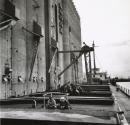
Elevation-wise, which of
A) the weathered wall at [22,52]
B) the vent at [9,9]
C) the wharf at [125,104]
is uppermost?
the vent at [9,9]

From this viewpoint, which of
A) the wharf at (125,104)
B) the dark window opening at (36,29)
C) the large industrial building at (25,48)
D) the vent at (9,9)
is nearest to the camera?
the wharf at (125,104)

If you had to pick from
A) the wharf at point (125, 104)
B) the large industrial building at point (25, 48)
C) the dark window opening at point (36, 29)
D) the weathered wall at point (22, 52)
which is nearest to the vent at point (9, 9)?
the large industrial building at point (25, 48)

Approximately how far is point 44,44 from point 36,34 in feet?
17.9

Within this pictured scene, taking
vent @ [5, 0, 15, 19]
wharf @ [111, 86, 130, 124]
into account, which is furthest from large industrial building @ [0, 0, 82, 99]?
wharf @ [111, 86, 130, 124]

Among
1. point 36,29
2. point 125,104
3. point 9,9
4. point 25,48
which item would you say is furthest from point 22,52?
point 125,104

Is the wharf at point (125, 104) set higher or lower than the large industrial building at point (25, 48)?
lower

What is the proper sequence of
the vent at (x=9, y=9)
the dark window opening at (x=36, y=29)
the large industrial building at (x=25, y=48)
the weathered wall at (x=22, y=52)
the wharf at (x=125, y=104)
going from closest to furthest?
1. the wharf at (x=125, y=104)
2. the large industrial building at (x=25, y=48)
3. the vent at (x=9, y=9)
4. the weathered wall at (x=22, y=52)
5. the dark window opening at (x=36, y=29)

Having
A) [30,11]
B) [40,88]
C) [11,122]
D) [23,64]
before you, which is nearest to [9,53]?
[23,64]

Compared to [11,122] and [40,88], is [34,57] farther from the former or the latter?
[11,122]

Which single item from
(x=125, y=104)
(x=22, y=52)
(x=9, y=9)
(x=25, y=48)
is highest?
(x=9, y=9)

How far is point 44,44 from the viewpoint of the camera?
29.3m

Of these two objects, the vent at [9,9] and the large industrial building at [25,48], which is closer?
the large industrial building at [25,48]

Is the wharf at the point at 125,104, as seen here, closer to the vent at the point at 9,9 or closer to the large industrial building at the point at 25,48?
the large industrial building at the point at 25,48

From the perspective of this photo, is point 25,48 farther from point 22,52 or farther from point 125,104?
point 125,104
